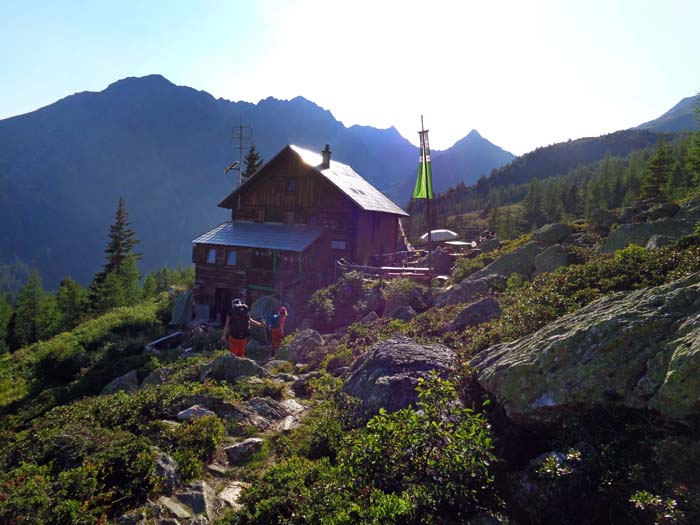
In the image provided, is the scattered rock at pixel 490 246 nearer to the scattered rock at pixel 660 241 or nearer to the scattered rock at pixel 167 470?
the scattered rock at pixel 660 241

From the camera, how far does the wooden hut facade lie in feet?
85.5

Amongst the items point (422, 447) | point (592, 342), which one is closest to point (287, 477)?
point (422, 447)

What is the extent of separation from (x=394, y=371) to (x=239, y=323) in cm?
661

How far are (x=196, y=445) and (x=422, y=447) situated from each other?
13.7 feet

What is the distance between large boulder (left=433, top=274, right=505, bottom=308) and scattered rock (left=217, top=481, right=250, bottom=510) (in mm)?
9821

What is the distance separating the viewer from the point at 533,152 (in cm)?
18838

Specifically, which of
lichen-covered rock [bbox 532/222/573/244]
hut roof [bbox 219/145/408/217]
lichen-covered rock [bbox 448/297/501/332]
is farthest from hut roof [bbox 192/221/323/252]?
lichen-covered rock [bbox 448/297/501/332]

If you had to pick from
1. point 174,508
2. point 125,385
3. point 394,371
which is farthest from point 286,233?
point 174,508

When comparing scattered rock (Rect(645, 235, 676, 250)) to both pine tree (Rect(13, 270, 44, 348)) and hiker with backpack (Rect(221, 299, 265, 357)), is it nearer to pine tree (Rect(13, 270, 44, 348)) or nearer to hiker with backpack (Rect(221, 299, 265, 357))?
hiker with backpack (Rect(221, 299, 265, 357))

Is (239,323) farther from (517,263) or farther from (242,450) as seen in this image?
(517,263)

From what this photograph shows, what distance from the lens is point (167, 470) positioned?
560 cm

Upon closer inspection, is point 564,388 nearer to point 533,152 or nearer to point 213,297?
point 213,297

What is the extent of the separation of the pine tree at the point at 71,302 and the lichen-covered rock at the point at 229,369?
42.1m

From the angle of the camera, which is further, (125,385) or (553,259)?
(125,385)
